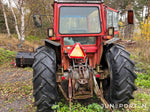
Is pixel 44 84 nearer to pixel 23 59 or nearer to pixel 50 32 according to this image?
pixel 50 32

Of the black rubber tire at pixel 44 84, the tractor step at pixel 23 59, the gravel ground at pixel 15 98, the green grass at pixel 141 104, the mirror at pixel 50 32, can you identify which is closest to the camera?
the black rubber tire at pixel 44 84

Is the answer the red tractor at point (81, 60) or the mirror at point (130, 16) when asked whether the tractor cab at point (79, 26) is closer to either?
the red tractor at point (81, 60)

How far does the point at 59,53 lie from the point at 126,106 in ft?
5.92

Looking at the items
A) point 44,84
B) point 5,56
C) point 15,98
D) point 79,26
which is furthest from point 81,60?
point 5,56

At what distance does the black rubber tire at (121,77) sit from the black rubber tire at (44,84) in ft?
3.69

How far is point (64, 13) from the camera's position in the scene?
3.08 meters

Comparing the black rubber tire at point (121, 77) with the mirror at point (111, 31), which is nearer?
the black rubber tire at point (121, 77)

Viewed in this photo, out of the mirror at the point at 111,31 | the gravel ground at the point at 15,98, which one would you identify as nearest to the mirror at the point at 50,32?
the mirror at the point at 111,31

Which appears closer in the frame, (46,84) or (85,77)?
(46,84)

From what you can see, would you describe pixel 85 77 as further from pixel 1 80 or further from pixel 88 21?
pixel 1 80

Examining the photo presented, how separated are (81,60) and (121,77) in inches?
39.3

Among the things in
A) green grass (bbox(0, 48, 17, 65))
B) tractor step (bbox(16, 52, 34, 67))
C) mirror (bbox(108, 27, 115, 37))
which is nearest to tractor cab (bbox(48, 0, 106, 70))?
mirror (bbox(108, 27, 115, 37))

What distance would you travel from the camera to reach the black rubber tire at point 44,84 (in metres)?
2.48

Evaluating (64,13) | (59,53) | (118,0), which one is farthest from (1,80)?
(118,0)
